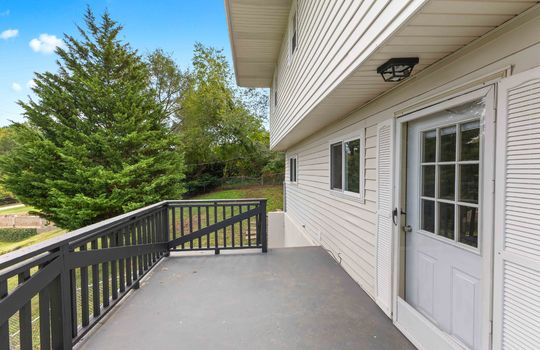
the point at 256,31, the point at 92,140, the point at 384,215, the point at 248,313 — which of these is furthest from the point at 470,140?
the point at 92,140

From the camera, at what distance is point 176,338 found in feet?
7.34

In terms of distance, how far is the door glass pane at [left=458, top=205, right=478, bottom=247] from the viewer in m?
1.65

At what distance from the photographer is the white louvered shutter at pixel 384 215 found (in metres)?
2.50

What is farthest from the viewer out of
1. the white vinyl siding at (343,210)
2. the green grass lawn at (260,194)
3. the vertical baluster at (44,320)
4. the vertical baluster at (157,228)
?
the green grass lawn at (260,194)

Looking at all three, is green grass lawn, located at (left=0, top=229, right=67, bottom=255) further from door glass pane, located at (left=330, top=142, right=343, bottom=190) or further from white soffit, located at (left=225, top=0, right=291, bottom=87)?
door glass pane, located at (left=330, top=142, right=343, bottom=190)

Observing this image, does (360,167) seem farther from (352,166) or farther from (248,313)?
(248,313)

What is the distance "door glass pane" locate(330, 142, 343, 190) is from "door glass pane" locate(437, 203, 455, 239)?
233 cm

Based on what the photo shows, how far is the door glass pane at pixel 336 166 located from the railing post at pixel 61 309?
139 inches

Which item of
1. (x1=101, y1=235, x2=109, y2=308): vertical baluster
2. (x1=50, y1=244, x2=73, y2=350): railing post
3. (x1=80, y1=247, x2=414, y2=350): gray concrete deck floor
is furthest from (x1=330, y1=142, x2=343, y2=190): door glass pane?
(x1=50, y1=244, x2=73, y2=350): railing post

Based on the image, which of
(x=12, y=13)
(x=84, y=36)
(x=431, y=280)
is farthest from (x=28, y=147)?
(x=431, y=280)

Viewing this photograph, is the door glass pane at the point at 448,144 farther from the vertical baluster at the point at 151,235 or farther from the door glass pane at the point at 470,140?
the vertical baluster at the point at 151,235

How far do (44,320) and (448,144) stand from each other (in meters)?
2.94

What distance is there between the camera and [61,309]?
1.87 m

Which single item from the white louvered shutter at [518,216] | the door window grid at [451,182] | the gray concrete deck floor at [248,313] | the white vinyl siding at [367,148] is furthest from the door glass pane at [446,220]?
the gray concrete deck floor at [248,313]
